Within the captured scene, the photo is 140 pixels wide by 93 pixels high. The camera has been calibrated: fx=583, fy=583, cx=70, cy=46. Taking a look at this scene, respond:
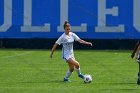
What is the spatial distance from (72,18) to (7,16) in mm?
4746

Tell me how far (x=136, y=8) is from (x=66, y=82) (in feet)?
79.2

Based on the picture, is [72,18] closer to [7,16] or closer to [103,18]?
[103,18]

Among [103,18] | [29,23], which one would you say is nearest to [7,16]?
[29,23]

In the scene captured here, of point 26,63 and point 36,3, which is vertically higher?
point 36,3

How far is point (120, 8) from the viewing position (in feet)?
138

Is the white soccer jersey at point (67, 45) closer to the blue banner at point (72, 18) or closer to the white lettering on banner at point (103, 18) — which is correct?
the blue banner at point (72, 18)

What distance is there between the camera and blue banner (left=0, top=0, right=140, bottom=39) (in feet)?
137

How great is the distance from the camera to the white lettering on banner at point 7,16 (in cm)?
Result: 4241

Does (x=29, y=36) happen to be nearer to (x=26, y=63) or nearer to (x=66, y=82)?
(x=26, y=63)

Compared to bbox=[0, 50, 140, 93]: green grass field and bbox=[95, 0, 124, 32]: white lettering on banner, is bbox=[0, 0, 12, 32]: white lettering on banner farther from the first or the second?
bbox=[0, 50, 140, 93]: green grass field

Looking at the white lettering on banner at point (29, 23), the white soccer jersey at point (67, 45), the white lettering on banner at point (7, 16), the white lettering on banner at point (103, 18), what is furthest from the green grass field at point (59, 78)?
the white lettering on banner at point (7, 16)

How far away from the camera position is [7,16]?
140 feet

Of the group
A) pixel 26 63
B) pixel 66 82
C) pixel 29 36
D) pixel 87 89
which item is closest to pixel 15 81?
pixel 66 82

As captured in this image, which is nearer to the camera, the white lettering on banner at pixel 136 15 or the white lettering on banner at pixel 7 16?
the white lettering on banner at pixel 136 15
